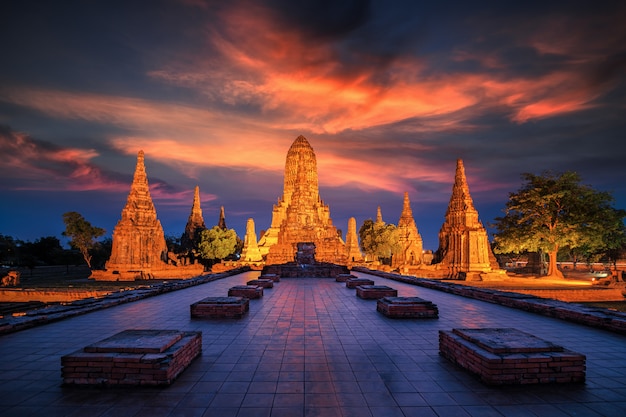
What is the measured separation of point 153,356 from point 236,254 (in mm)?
75020

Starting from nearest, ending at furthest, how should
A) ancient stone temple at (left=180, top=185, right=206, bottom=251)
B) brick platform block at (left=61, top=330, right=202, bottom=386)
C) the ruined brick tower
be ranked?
brick platform block at (left=61, top=330, right=202, bottom=386) < the ruined brick tower < ancient stone temple at (left=180, top=185, right=206, bottom=251)

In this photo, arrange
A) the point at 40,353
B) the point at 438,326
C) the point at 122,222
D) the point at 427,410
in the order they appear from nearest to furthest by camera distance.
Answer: the point at 427,410 < the point at 40,353 < the point at 438,326 < the point at 122,222

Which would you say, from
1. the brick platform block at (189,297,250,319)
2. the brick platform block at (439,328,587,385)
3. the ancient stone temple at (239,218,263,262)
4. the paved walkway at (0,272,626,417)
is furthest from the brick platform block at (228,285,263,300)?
the ancient stone temple at (239,218,263,262)

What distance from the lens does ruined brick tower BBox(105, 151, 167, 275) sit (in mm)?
41094

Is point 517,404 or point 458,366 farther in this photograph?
point 458,366

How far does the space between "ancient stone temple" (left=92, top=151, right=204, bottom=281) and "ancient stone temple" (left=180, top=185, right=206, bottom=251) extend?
22432 mm

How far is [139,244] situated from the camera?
4188 cm

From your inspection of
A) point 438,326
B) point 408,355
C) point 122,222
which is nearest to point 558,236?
point 438,326

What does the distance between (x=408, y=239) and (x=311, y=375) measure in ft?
186

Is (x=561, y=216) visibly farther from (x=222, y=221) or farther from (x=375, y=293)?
(x=222, y=221)

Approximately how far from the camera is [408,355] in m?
6.13

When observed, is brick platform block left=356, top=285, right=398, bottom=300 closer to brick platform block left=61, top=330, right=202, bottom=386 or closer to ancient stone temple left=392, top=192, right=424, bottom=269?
brick platform block left=61, top=330, right=202, bottom=386

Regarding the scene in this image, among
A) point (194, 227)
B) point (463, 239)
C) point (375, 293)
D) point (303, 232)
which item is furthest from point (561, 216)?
point (194, 227)

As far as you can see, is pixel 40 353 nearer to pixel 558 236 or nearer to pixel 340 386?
pixel 340 386
